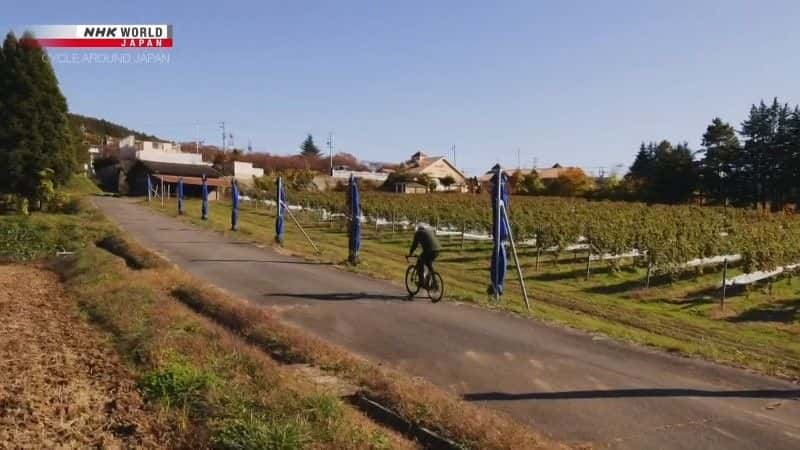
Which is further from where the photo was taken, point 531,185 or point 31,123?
point 531,185

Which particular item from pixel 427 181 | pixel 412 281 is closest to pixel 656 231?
pixel 412 281

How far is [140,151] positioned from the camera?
225 ft

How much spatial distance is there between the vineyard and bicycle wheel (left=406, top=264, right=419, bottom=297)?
12.7 metres

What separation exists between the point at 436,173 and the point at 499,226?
281ft

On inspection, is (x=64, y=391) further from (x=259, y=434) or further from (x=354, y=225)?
(x=354, y=225)

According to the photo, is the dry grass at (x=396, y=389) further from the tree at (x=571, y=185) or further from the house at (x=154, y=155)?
the tree at (x=571, y=185)

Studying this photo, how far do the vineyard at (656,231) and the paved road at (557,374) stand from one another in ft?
47.3

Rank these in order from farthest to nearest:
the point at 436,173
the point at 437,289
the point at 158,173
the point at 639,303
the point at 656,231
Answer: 1. the point at 436,173
2. the point at 158,173
3. the point at 656,231
4. the point at 639,303
5. the point at 437,289

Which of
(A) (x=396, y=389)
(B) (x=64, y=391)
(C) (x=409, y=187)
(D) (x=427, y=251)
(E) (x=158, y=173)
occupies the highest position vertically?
(E) (x=158, y=173)

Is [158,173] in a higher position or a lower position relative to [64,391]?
higher

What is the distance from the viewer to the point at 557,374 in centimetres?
810

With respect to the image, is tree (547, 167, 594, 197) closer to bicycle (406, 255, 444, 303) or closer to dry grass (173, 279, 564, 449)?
bicycle (406, 255, 444, 303)

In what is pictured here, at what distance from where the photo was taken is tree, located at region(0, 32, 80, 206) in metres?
32.3

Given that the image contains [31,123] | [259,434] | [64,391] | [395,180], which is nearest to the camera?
[259,434]
